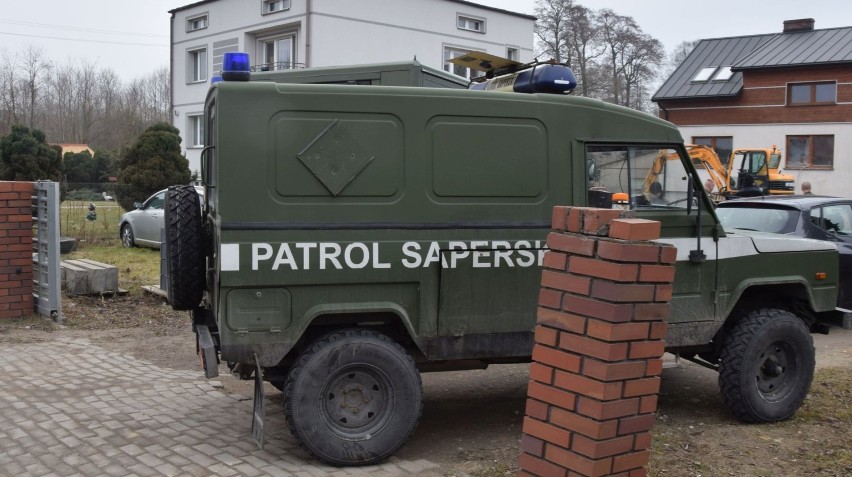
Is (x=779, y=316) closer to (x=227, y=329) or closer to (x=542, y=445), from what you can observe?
(x=542, y=445)

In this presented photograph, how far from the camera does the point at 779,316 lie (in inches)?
234

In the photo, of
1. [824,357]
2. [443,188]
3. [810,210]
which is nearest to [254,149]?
[443,188]

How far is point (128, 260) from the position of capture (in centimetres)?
1488

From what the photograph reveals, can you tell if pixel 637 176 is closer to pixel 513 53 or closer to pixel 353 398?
pixel 353 398

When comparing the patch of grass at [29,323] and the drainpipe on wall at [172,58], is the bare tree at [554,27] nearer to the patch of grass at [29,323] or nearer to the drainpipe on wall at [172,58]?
the drainpipe on wall at [172,58]

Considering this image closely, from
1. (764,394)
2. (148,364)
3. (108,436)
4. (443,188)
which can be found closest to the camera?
(443,188)

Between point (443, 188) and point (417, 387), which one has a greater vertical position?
point (443, 188)

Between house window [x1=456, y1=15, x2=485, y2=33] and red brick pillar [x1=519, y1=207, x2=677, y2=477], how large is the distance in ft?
106

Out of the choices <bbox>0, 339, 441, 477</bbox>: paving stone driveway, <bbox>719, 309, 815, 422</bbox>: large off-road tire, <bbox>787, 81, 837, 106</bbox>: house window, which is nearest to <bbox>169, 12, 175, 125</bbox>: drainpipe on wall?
<bbox>787, 81, 837, 106</bbox>: house window

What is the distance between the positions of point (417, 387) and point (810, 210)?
21.2 feet

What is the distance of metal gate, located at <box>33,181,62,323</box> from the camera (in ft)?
29.2

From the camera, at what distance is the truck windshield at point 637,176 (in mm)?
5418

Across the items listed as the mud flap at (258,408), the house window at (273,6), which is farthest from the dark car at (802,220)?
the house window at (273,6)

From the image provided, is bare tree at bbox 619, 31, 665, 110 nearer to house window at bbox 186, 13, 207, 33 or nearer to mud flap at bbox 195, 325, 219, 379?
house window at bbox 186, 13, 207, 33
